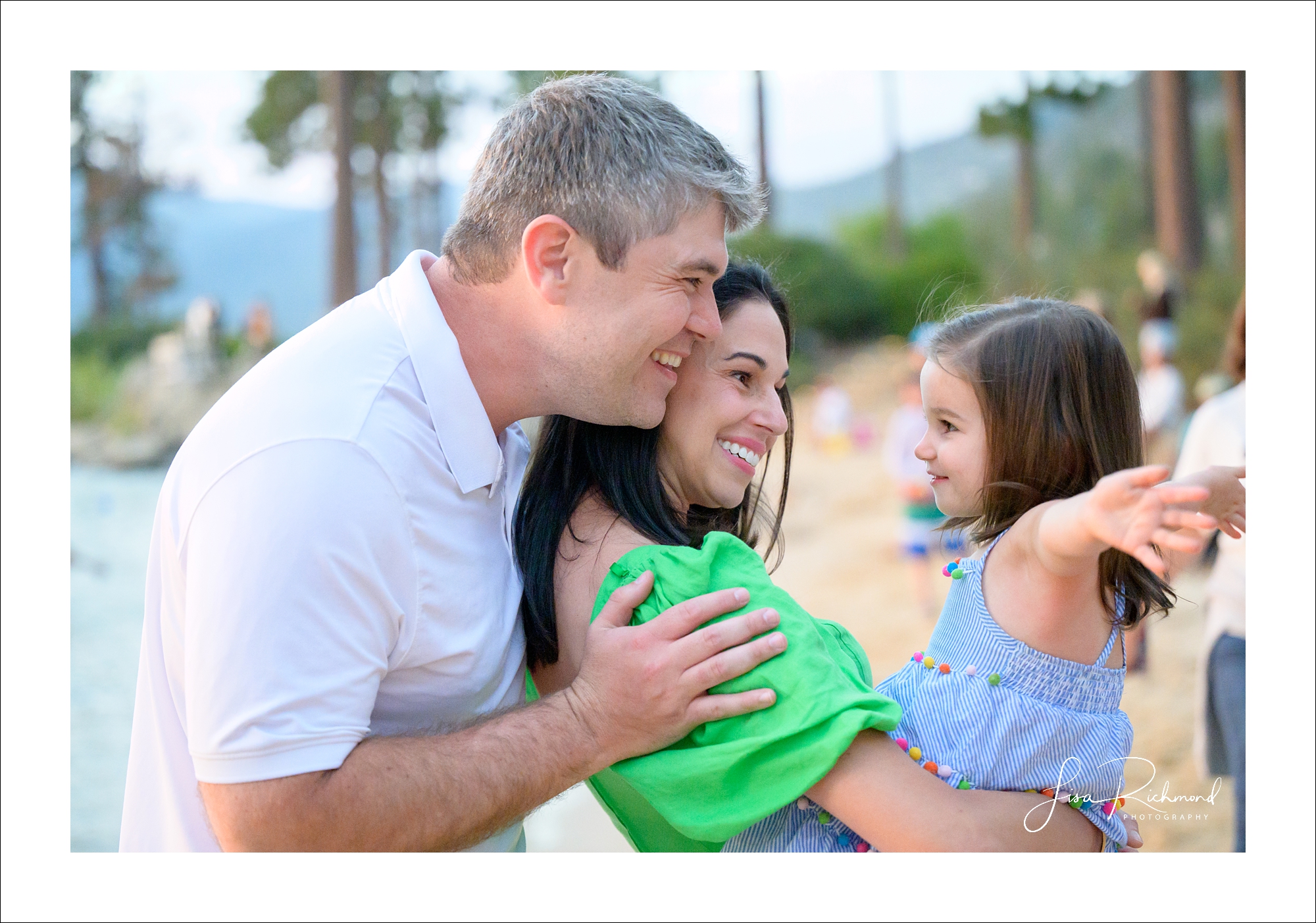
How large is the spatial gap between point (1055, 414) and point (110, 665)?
11.7m

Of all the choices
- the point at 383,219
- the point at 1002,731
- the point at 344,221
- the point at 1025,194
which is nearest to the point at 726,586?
the point at 1002,731

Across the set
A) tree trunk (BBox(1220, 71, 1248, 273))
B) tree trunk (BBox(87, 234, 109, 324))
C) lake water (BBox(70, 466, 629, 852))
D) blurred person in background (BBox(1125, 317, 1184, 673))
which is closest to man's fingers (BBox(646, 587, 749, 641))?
lake water (BBox(70, 466, 629, 852))

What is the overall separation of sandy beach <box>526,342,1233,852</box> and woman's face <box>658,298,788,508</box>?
49.9 inches

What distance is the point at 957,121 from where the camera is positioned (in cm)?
1845

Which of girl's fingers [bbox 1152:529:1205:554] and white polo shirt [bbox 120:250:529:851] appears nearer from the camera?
girl's fingers [bbox 1152:529:1205:554]

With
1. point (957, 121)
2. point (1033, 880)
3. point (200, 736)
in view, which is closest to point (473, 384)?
point (200, 736)

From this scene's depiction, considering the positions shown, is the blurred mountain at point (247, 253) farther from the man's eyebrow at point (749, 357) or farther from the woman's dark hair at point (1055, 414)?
the woman's dark hair at point (1055, 414)

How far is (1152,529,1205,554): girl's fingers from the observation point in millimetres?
1614

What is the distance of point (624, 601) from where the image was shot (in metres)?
2.03

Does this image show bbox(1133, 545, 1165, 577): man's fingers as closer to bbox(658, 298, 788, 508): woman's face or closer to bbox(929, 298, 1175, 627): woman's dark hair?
bbox(929, 298, 1175, 627): woman's dark hair

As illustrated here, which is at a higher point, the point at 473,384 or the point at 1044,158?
the point at 1044,158

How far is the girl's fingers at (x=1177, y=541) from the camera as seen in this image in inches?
63.6
